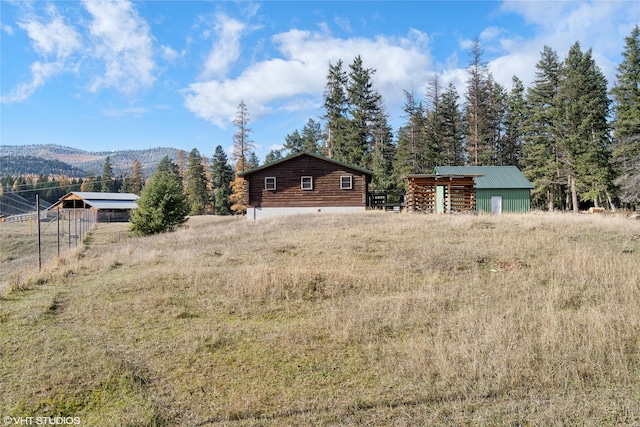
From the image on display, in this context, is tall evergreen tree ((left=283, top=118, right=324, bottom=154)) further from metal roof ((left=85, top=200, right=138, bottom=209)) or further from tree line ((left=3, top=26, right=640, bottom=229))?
metal roof ((left=85, top=200, right=138, bottom=209))

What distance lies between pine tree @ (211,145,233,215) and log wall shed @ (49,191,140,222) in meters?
13.1

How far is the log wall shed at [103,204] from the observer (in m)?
57.6

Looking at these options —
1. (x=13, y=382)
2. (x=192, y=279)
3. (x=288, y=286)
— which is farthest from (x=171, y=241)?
(x=13, y=382)

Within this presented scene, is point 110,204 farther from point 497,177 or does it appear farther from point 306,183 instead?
point 497,177

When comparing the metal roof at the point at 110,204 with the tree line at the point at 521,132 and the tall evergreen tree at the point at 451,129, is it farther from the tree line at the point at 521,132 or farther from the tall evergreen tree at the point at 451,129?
the tall evergreen tree at the point at 451,129

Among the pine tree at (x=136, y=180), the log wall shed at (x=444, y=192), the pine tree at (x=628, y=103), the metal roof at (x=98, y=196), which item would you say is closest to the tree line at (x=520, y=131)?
the pine tree at (x=628, y=103)

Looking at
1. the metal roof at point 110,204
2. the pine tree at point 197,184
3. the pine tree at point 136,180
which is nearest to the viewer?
the metal roof at point 110,204

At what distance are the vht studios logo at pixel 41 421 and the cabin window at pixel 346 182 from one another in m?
27.1

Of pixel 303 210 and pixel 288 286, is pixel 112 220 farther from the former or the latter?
pixel 288 286

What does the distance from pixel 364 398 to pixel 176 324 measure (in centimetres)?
404

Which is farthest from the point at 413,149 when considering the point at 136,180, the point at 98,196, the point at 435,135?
the point at 136,180

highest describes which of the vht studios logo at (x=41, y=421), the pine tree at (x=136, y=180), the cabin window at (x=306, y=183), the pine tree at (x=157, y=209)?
the pine tree at (x=136, y=180)

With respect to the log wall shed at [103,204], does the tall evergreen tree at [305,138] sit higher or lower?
higher

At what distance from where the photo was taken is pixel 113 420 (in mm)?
3951
